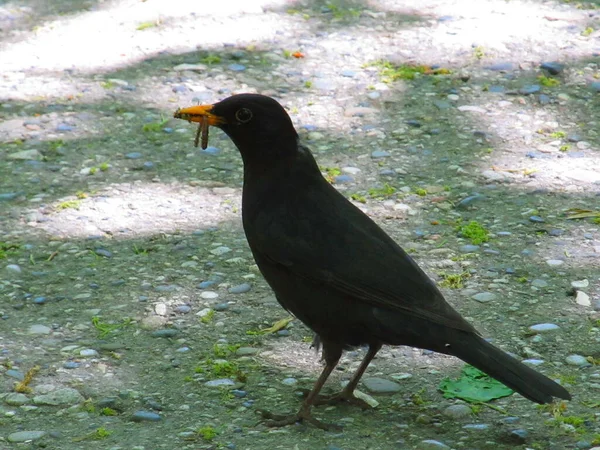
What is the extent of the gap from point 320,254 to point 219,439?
2.63 feet

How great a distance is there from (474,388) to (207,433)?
1.12 meters

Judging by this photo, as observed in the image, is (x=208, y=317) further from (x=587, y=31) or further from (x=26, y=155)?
(x=587, y=31)

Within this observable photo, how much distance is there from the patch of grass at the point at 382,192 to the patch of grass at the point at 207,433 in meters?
2.36

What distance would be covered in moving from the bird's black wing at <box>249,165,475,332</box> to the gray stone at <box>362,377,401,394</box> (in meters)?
0.55

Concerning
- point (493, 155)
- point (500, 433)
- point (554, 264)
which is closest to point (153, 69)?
point (493, 155)

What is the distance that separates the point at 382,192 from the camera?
236 inches

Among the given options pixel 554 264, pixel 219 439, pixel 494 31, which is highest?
pixel 494 31

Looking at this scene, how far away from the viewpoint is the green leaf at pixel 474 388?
13.6ft

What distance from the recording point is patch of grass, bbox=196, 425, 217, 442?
12.7ft

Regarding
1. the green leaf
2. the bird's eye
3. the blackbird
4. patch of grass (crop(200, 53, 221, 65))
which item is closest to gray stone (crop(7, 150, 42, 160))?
patch of grass (crop(200, 53, 221, 65))

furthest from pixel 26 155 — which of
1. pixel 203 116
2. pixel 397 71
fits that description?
pixel 397 71

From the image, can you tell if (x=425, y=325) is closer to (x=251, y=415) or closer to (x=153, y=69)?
(x=251, y=415)

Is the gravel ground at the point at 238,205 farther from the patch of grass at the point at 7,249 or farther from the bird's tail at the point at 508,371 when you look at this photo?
the bird's tail at the point at 508,371

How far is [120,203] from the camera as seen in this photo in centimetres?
589
